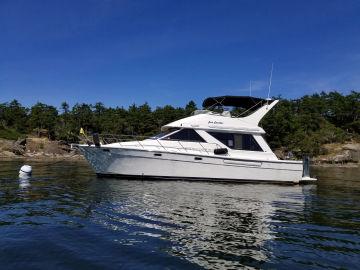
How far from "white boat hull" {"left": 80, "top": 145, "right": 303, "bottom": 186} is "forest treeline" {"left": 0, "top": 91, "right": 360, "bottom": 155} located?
163 ft

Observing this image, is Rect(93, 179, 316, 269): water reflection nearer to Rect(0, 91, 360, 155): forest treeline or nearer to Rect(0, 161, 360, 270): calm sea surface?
Rect(0, 161, 360, 270): calm sea surface

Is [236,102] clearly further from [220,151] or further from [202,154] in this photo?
[202,154]

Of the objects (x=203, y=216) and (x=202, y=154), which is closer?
(x=203, y=216)

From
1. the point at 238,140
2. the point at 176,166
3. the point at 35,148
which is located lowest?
the point at 176,166

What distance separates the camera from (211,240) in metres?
8.93

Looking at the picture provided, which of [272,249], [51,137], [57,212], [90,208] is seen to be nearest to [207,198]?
[90,208]

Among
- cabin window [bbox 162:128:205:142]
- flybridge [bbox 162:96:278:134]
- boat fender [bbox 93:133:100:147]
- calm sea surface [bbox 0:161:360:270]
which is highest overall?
flybridge [bbox 162:96:278:134]

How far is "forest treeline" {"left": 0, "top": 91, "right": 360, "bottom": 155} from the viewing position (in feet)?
242

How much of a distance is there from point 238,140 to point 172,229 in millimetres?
13143

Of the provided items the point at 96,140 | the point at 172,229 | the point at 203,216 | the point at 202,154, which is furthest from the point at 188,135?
the point at 172,229

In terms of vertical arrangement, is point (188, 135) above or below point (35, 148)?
above

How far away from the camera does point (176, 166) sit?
2122 cm

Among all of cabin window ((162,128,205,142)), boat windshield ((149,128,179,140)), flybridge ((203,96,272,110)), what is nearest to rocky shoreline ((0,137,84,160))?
flybridge ((203,96,272,110))

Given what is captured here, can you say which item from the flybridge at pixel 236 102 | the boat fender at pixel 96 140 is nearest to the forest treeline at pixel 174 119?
the flybridge at pixel 236 102
